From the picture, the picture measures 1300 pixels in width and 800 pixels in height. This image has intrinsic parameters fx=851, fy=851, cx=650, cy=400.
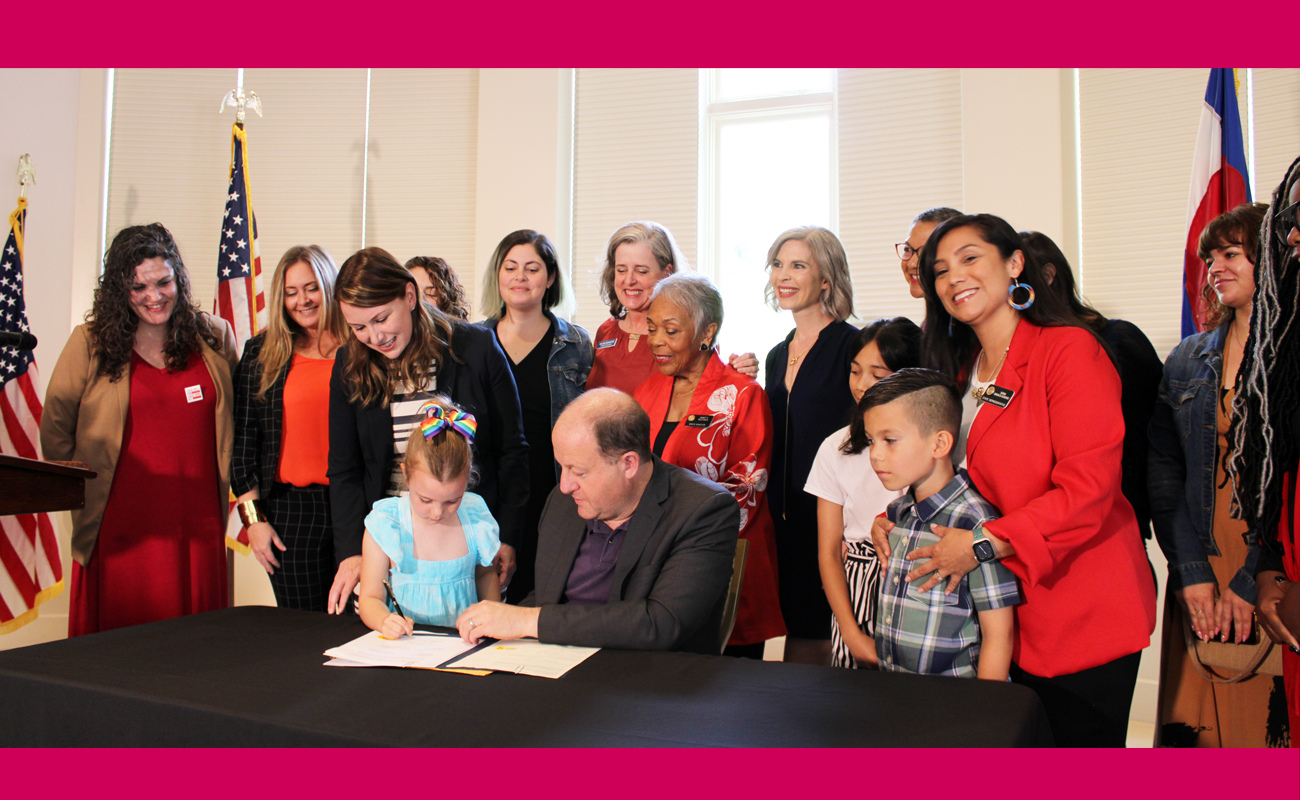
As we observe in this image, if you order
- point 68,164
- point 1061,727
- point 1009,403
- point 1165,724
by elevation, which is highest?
point 68,164

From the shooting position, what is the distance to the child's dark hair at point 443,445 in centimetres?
214

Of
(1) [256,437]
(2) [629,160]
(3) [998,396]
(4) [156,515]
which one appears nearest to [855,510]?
(3) [998,396]

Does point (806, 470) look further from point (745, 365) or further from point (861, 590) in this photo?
point (861, 590)

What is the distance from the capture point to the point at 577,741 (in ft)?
4.09

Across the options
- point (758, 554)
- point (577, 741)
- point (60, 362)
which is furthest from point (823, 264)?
point (60, 362)

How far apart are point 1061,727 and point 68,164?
617cm

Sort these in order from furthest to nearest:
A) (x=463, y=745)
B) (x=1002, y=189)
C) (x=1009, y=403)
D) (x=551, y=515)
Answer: (x=1002, y=189) < (x=551, y=515) < (x=1009, y=403) < (x=463, y=745)

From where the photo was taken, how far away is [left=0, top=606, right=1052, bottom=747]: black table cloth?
1.27 metres

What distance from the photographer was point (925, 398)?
1.92m

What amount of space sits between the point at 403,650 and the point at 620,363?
1557 mm

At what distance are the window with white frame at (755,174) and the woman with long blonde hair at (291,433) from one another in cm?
265

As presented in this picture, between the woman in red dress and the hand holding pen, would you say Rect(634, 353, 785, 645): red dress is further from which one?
the hand holding pen

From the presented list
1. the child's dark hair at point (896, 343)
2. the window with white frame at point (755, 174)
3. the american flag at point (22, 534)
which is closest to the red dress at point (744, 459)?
the child's dark hair at point (896, 343)

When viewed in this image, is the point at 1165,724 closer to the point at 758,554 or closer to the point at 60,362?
the point at 758,554
